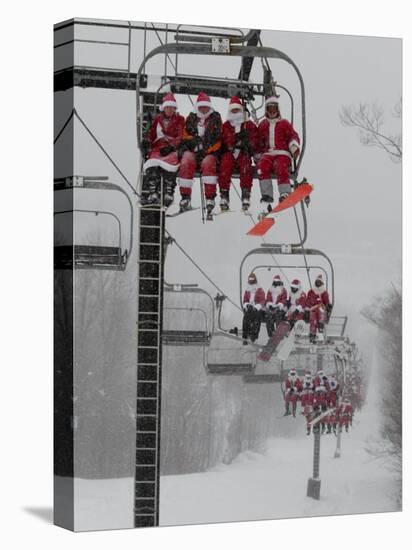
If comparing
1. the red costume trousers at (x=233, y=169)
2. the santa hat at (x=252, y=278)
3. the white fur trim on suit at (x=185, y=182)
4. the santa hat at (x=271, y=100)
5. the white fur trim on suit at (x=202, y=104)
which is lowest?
the santa hat at (x=252, y=278)

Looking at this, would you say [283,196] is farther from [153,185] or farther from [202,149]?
[153,185]

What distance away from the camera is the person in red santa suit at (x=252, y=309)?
10516 millimetres

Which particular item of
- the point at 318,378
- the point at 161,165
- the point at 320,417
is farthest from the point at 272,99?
the point at 320,417

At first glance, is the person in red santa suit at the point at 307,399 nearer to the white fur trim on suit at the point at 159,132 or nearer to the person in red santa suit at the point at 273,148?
the person in red santa suit at the point at 273,148

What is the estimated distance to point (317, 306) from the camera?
10.7 metres

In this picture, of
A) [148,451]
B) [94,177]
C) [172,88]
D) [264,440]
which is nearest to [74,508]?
[148,451]

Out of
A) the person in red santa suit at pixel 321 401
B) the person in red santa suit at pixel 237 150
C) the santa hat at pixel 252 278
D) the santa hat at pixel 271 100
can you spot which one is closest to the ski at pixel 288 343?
the person in red santa suit at pixel 321 401

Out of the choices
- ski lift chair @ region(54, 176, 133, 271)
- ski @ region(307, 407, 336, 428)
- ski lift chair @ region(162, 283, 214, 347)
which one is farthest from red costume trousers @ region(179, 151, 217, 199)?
ski @ region(307, 407, 336, 428)

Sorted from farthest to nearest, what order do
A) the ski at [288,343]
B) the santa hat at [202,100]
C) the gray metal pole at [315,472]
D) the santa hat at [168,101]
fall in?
1. the gray metal pole at [315,472]
2. the ski at [288,343]
3. the santa hat at [202,100]
4. the santa hat at [168,101]

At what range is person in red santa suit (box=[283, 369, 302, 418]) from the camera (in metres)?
10.7

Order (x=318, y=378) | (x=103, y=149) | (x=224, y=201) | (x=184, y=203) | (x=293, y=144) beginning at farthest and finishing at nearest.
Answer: (x=318, y=378) < (x=293, y=144) < (x=224, y=201) < (x=184, y=203) < (x=103, y=149)

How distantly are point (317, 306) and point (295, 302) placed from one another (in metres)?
0.16

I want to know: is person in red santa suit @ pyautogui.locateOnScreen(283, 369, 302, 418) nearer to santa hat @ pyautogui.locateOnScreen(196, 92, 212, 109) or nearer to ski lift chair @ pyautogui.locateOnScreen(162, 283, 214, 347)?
ski lift chair @ pyautogui.locateOnScreen(162, 283, 214, 347)

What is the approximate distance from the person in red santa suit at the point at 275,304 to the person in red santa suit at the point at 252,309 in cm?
7
